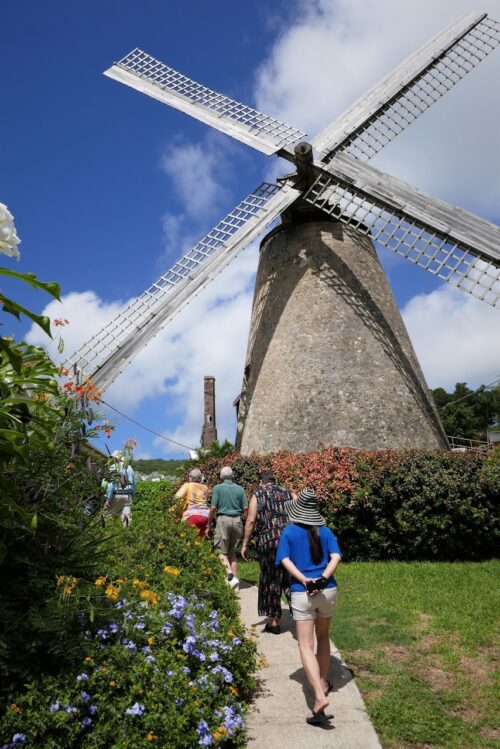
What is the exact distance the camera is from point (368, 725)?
3756 millimetres

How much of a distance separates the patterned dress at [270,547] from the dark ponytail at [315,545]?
162 cm

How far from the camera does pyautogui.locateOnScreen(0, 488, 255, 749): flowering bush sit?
115 inches

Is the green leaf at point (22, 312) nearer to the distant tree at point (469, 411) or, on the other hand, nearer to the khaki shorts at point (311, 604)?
the khaki shorts at point (311, 604)

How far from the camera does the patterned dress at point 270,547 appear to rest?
572 cm

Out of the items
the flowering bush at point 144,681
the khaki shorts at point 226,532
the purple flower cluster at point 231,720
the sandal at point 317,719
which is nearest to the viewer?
the flowering bush at point 144,681

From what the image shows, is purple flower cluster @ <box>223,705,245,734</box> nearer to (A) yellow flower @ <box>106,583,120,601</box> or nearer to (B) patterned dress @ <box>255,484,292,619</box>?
(A) yellow flower @ <box>106,583,120,601</box>

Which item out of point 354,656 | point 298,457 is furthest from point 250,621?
point 298,457

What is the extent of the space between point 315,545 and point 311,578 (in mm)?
235

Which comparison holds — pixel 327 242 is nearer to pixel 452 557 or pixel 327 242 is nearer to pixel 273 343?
pixel 273 343

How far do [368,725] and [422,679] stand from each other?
0.98 m

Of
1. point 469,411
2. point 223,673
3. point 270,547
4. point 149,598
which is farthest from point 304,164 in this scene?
point 469,411

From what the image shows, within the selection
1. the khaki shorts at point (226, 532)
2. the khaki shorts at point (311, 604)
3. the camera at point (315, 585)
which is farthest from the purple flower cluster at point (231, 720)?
the khaki shorts at point (226, 532)

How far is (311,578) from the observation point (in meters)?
4.06

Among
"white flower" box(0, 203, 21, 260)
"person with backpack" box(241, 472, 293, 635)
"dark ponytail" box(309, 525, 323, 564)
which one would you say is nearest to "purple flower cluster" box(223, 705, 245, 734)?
"dark ponytail" box(309, 525, 323, 564)
